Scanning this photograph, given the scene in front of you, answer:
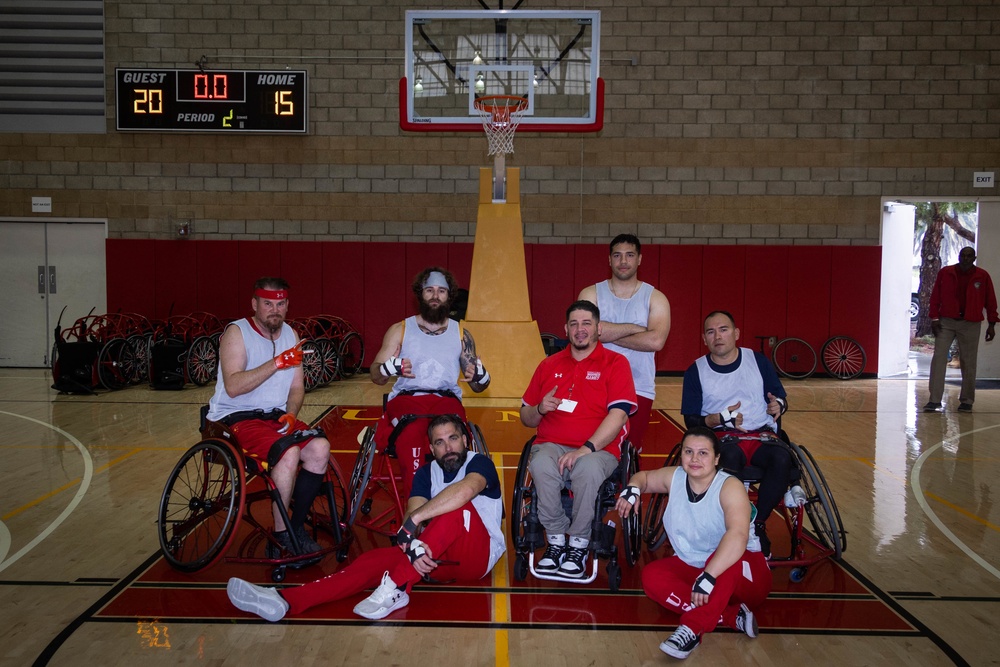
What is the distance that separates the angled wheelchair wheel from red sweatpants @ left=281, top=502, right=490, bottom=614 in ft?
28.4

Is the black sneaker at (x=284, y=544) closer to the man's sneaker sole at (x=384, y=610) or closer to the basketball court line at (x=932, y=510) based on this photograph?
the man's sneaker sole at (x=384, y=610)

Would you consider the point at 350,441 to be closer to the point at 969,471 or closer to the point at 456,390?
the point at 456,390

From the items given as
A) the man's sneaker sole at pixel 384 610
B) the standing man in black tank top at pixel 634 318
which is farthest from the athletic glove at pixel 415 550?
the standing man in black tank top at pixel 634 318

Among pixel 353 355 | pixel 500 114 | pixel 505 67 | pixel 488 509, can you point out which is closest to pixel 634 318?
pixel 488 509

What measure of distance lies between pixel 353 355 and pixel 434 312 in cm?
713

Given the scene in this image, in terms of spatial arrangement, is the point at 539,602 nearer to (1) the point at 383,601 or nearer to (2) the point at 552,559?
(2) the point at 552,559

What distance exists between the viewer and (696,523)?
10.7 ft

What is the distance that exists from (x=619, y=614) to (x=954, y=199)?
997 cm

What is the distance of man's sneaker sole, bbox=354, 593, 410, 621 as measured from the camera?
126 inches

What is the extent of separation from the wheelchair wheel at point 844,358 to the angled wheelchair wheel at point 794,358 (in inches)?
8.2

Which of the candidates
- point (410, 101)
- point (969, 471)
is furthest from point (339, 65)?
point (969, 471)

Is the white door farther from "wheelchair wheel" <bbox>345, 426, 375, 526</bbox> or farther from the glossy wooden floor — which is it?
"wheelchair wheel" <bbox>345, 426, 375, 526</bbox>

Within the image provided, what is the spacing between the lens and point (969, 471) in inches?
235

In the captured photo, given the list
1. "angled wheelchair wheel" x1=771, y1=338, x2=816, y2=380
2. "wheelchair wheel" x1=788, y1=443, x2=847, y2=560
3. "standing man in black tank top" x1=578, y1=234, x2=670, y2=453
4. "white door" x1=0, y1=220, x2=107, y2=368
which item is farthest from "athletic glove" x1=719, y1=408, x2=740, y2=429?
"white door" x1=0, y1=220, x2=107, y2=368
